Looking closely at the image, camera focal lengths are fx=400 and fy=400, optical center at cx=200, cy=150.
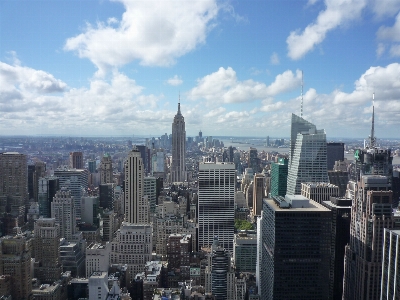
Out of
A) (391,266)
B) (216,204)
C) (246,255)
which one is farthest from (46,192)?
(391,266)

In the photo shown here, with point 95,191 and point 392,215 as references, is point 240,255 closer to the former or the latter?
point 392,215

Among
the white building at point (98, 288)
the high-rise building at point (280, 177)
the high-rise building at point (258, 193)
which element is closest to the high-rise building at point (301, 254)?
the white building at point (98, 288)

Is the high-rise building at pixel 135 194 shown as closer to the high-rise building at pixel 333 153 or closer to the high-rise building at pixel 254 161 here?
the high-rise building at pixel 333 153

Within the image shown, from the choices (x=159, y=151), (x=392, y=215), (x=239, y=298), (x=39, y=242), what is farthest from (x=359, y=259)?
(x=159, y=151)

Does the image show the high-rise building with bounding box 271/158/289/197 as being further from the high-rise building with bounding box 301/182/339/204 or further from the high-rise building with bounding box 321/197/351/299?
the high-rise building with bounding box 321/197/351/299

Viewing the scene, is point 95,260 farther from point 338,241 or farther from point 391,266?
point 391,266

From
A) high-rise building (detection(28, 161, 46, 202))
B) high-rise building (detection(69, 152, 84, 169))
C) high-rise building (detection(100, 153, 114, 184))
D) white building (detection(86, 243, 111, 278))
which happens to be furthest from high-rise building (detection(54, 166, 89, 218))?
white building (detection(86, 243, 111, 278))
